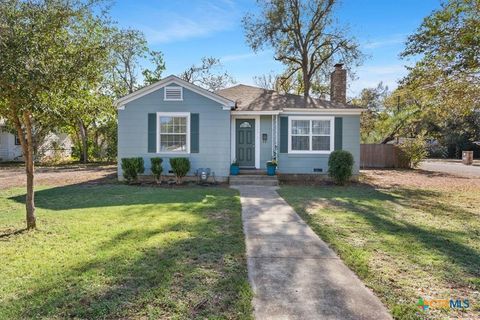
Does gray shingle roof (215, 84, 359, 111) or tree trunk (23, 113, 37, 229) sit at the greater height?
gray shingle roof (215, 84, 359, 111)

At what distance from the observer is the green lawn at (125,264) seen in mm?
2926

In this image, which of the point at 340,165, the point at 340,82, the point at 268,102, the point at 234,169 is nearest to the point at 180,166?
the point at 234,169

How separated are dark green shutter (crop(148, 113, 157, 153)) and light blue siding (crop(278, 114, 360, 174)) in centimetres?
506

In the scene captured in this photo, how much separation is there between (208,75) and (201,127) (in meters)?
19.8

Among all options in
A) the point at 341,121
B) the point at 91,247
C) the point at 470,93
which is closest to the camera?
the point at 91,247

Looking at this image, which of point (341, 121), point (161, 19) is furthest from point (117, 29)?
point (341, 121)

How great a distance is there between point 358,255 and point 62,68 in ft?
16.8

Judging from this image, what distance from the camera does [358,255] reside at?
14.4 feet

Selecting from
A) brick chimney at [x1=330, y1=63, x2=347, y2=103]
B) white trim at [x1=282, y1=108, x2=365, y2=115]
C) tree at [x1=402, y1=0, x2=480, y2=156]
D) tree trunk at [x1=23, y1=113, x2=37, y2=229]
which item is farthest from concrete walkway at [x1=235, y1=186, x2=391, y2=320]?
brick chimney at [x1=330, y1=63, x2=347, y2=103]

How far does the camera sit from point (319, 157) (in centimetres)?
1304

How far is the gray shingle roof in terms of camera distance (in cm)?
1307

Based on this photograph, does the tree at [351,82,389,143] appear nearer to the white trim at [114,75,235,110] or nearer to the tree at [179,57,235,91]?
the tree at [179,57,235,91]

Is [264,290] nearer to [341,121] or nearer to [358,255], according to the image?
[358,255]

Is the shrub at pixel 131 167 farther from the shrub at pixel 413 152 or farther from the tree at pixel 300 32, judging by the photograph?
the shrub at pixel 413 152
